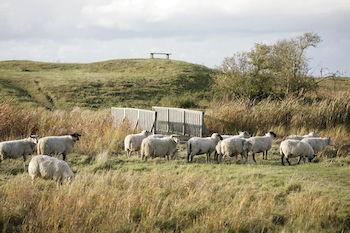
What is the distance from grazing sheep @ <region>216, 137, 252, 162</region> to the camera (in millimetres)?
19578

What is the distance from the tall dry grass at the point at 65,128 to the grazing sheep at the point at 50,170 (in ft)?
21.4

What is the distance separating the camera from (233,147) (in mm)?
19609

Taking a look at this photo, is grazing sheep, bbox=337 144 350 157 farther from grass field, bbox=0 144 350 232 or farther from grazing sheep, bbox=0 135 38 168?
grazing sheep, bbox=0 135 38 168

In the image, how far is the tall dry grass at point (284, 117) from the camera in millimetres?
28953

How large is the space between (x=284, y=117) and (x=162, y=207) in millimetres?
19673

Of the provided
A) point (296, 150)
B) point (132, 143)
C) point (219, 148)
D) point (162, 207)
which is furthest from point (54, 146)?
point (296, 150)

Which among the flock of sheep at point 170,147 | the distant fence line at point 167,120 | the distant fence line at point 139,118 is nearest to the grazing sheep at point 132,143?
the flock of sheep at point 170,147

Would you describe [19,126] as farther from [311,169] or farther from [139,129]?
[311,169]

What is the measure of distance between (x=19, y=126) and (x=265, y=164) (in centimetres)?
1166

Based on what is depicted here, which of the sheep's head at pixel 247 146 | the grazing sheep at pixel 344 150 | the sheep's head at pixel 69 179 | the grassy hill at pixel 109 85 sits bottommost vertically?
the grazing sheep at pixel 344 150

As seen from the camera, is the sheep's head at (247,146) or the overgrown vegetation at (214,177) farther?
the sheep's head at (247,146)

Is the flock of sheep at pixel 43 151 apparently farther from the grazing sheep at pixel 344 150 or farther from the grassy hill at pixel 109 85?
the grassy hill at pixel 109 85

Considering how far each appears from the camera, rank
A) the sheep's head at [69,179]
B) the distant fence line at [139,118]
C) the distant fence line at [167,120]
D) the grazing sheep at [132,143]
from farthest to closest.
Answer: the distant fence line at [139,118]
the distant fence line at [167,120]
the grazing sheep at [132,143]
the sheep's head at [69,179]

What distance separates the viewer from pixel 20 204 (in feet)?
38.0
